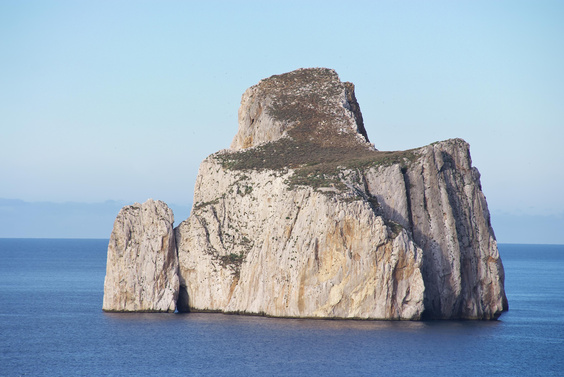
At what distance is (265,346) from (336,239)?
44.8 ft

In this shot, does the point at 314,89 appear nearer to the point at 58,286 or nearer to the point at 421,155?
the point at 421,155

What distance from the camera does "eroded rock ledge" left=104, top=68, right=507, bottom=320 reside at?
80.8m

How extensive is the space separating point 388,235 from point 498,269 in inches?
530

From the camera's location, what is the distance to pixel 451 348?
71.9 meters

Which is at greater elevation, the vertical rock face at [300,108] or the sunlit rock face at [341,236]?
the vertical rock face at [300,108]

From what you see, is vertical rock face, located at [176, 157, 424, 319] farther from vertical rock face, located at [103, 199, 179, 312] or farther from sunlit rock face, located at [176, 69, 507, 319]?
vertical rock face, located at [103, 199, 179, 312]

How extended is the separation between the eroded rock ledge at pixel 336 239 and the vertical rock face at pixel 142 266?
19 centimetres

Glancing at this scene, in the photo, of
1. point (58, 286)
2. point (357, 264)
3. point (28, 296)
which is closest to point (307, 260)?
point (357, 264)

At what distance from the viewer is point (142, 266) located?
289 feet

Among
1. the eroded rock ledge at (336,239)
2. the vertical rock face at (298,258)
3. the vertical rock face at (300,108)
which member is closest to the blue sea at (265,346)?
the vertical rock face at (298,258)

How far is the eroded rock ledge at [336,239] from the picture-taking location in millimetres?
80750

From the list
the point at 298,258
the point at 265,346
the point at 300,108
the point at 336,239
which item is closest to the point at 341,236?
the point at 336,239

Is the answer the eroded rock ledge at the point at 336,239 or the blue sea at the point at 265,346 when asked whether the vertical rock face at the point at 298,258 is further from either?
the blue sea at the point at 265,346

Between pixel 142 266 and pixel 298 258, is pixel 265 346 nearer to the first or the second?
pixel 298 258
